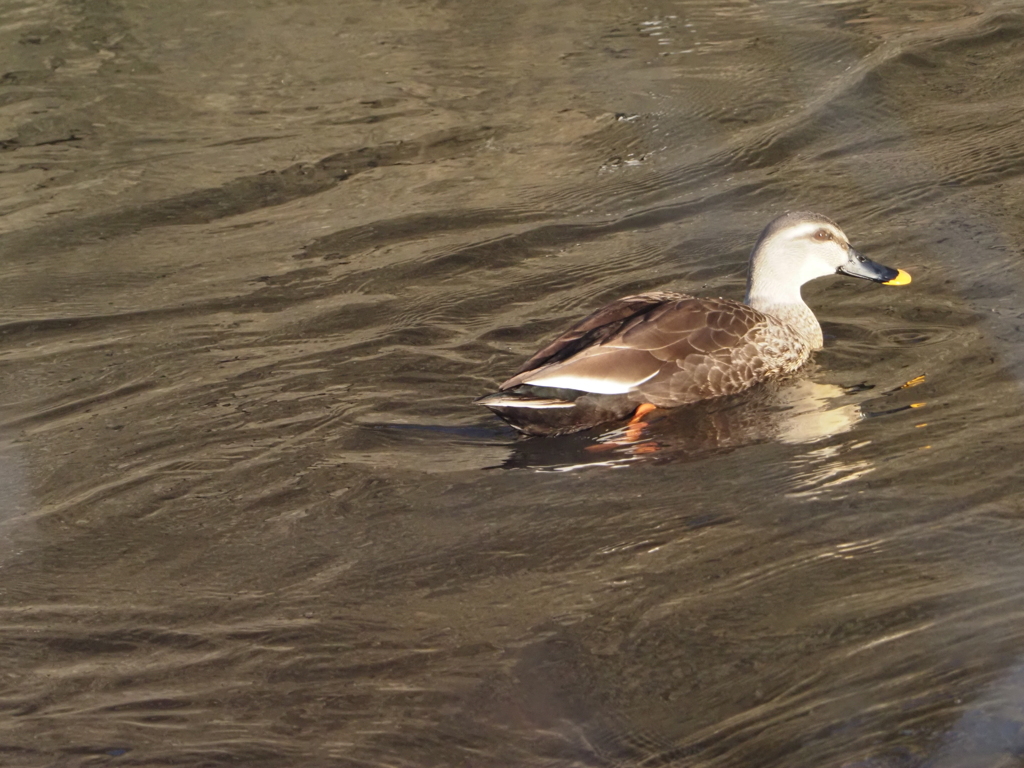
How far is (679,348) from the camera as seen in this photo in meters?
5.76

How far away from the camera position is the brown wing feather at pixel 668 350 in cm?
559

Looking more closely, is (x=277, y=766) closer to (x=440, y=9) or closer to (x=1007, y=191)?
(x=1007, y=191)

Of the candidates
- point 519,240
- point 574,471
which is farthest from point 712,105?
point 574,471

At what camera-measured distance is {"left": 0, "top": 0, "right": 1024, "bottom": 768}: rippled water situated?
3.70 metres

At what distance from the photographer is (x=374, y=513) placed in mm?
4867

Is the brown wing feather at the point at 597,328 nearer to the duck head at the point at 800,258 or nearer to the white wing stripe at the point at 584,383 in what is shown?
the white wing stripe at the point at 584,383

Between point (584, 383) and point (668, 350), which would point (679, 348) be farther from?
point (584, 383)

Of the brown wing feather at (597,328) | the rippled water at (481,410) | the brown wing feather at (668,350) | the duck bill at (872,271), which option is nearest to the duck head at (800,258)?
the duck bill at (872,271)

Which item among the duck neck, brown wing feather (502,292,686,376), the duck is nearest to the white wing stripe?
the duck

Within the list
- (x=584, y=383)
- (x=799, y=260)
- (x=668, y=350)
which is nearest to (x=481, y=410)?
(x=584, y=383)

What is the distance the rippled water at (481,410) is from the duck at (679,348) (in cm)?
15

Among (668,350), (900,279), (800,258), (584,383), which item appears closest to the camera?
(584,383)

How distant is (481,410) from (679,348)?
0.89 meters

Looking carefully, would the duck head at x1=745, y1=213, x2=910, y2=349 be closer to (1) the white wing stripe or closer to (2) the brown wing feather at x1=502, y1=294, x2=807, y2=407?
(2) the brown wing feather at x1=502, y1=294, x2=807, y2=407
